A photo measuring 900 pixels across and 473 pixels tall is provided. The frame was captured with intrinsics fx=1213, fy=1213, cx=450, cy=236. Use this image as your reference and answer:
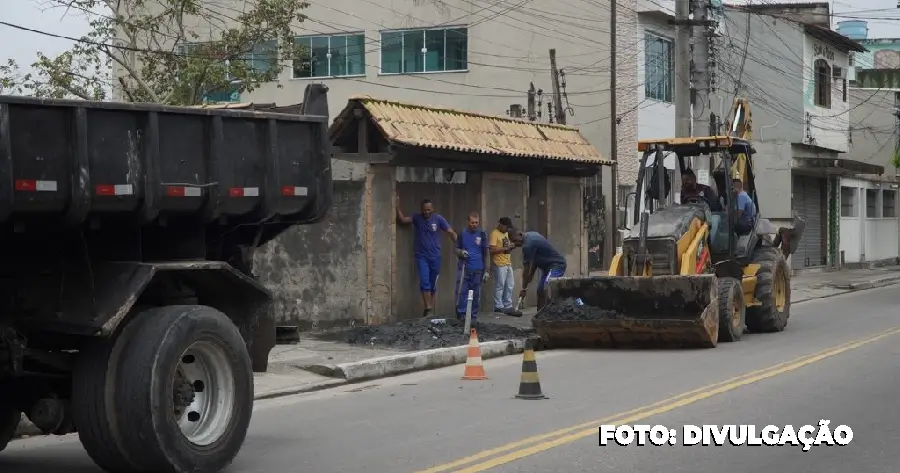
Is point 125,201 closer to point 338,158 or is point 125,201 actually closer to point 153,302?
point 153,302

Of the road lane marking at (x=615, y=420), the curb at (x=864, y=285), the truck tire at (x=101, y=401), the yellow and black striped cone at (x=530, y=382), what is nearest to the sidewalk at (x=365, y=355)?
the yellow and black striped cone at (x=530, y=382)

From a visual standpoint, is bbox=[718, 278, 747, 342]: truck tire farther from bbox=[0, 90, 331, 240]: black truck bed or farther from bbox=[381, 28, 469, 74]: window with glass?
bbox=[381, 28, 469, 74]: window with glass

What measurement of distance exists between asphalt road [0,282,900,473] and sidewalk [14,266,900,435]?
33 cm

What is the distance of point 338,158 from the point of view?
1825 centimetres

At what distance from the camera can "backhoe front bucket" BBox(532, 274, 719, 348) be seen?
622 inches

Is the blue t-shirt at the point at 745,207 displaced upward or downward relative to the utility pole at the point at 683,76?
downward

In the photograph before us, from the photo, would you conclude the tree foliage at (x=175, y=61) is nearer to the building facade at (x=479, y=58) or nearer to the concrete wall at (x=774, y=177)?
the building facade at (x=479, y=58)

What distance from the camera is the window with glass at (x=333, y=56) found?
127 feet

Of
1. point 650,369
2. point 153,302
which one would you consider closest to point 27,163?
point 153,302

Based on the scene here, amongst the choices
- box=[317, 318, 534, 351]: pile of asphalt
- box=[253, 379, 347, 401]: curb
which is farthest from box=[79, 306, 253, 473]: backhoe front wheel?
box=[317, 318, 534, 351]: pile of asphalt

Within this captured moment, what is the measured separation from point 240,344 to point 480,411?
11.0 feet

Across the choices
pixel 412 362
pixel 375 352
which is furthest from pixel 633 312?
pixel 375 352

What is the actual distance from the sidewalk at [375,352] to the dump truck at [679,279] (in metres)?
Answer: 0.99

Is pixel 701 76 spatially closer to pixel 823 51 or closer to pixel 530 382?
pixel 530 382
